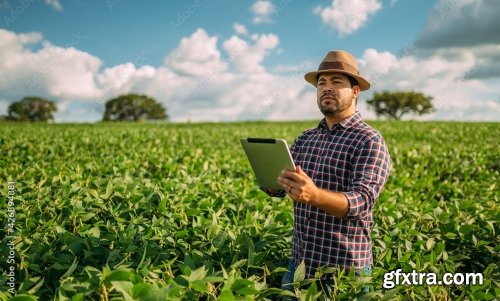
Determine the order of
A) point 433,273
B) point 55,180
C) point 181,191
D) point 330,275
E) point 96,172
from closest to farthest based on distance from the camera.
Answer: point 433,273 < point 330,275 < point 181,191 < point 55,180 < point 96,172

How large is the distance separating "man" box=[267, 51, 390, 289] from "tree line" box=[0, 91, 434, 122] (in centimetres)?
7281

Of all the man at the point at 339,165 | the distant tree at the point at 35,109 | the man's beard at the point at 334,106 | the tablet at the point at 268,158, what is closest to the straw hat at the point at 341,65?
the man at the point at 339,165

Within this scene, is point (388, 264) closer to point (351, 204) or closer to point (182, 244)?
point (351, 204)

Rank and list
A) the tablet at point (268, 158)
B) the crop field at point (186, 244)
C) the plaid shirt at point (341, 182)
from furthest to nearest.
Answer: the plaid shirt at point (341, 182) < the tablet at point (268, 158) < the crop field at point (186, 244)

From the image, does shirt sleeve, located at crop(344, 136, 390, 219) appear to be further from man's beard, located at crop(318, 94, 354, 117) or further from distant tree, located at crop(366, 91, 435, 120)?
distant tree, located at crop(366, 91, 435, 120)

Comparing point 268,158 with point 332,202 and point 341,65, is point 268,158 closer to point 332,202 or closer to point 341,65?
point 332,202

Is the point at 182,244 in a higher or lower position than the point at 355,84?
lower

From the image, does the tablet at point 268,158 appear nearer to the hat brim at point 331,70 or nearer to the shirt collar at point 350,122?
the shirt collar at point 350,122

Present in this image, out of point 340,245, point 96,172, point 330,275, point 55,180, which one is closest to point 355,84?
point 340,245

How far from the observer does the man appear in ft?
8.79

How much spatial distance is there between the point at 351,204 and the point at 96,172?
454 cm

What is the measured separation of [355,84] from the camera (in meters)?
2.94

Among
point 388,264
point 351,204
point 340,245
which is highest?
point 351,204

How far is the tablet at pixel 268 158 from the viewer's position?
2.44 m
